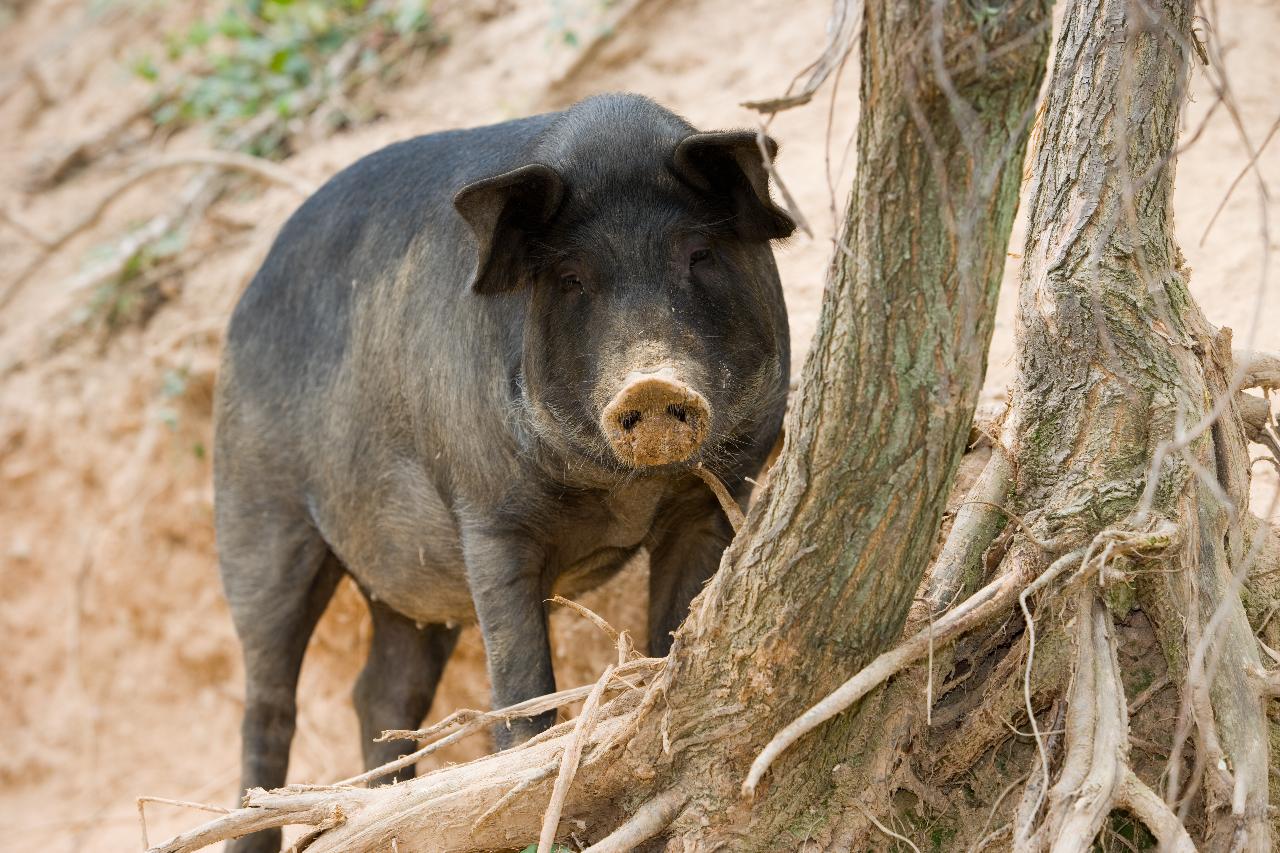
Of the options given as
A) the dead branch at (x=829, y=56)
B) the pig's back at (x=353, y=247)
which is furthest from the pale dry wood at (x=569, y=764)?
the pig's back at (x=353, y=247)

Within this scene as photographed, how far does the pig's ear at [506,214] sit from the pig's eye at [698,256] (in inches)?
16.4

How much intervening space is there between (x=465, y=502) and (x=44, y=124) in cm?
779

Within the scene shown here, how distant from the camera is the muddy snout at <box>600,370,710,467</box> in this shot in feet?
11.6

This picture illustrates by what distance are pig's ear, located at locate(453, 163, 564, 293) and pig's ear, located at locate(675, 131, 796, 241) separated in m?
0.39

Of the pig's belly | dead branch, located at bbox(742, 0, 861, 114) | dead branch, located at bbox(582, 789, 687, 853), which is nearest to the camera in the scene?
dead branch, located at bbox(742, 0, 861, 114)

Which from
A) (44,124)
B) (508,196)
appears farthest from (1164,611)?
(44,124)

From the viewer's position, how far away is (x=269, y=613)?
5.81m

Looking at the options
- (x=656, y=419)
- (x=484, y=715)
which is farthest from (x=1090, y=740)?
(x=484, y=715)

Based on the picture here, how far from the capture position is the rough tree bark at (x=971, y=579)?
2762 mm

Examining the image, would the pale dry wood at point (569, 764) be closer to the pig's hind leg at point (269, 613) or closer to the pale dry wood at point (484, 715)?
the pale dry wood at point (484, 715)

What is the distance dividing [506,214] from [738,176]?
674 millimetres

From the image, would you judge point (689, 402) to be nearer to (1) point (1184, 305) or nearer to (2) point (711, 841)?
(2) point (711, 841)

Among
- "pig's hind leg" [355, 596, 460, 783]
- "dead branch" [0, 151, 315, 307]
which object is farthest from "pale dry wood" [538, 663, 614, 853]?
→ "dead branch" [0, 151, 315, 307]

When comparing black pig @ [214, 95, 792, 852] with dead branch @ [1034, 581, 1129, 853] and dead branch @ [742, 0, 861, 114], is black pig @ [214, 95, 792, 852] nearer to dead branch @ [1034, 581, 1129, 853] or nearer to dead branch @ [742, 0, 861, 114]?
dead branch @ [1034, 581, 1129, 853]
